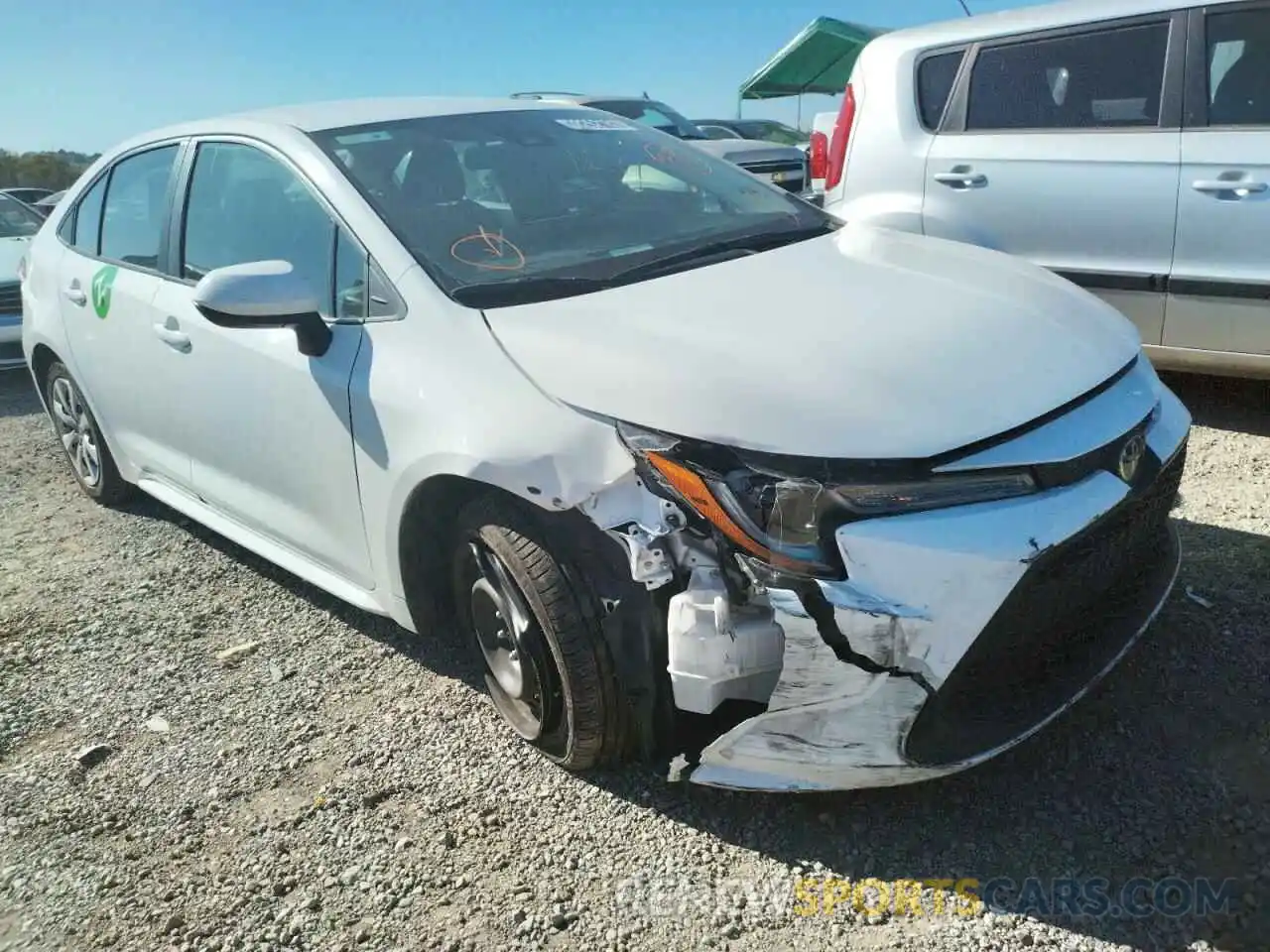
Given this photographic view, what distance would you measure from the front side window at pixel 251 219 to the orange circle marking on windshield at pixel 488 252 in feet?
1.22

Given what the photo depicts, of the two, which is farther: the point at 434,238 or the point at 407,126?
the point at 407,126

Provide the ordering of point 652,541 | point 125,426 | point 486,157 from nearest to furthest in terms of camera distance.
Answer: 1. point 652,541
2. point 486,157
3. point 125,426

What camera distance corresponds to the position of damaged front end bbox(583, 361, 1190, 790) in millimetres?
1844

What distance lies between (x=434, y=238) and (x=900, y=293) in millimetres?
1171

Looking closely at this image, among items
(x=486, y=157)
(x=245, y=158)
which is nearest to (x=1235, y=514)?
(x=486, y=157)

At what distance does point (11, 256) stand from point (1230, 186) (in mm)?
8460

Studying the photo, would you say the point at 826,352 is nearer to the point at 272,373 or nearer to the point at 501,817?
the point at 501,817

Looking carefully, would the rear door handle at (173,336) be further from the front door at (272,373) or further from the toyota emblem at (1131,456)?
the toyota emblem at (1131,456)

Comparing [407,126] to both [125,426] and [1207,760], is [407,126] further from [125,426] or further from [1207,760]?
[1207,760]

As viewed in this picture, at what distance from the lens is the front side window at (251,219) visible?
273 centimetres

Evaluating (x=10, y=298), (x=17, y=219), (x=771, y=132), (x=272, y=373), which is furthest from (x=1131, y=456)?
(x=771, y=132)

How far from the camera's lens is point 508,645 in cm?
240

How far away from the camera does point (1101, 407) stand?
7.07 ft

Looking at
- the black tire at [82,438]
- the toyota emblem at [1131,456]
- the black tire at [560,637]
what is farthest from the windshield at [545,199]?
the black tire at [82,438]
